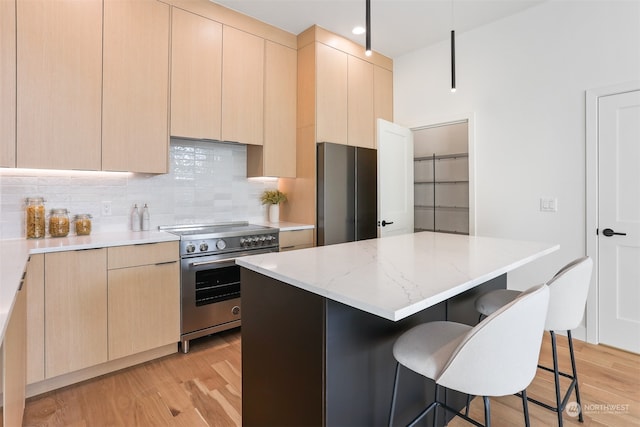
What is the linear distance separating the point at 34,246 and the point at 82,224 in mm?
523

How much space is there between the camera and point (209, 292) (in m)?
2.79

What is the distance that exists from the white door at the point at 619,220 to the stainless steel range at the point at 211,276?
2820 mm

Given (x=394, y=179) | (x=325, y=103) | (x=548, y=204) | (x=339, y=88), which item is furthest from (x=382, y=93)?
(x=548, y=204)

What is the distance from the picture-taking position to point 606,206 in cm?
272

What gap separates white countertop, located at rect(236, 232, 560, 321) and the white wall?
1204 mm

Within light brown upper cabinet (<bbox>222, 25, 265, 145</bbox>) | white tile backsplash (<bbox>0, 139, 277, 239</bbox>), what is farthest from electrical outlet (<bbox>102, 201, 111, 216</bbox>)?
light brown upper cabinet (<bbox>222, 25, 265, 145</bbox>)

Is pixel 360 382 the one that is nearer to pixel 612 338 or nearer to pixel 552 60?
pixel 612 338

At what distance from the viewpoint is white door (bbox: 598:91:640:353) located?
8.55 ft

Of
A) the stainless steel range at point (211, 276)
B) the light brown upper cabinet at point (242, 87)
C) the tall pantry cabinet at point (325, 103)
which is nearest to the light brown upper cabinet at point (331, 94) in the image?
the tall pantry cabinet at point (325, 103)

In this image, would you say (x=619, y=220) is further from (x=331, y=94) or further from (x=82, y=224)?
(x=82, y=224)

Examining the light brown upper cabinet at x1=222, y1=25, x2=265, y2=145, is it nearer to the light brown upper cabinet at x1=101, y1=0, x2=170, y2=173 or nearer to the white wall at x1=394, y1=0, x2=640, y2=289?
the light brown upper cabinet at x1=101, y1=0, x2=170, y2=173

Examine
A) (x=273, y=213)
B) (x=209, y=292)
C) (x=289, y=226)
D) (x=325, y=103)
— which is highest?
(x=325, y=103)

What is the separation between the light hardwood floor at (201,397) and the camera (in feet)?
6.21

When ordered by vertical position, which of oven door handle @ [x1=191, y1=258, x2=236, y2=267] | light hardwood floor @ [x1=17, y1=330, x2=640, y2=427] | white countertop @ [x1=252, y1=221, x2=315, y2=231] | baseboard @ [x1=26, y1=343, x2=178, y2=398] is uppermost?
white countertop @ [x1=252, y1=221, x2=315, y2=231]
